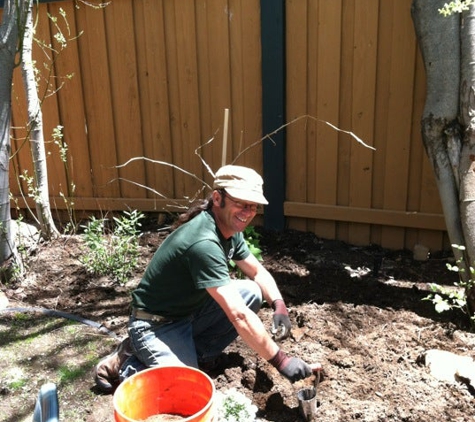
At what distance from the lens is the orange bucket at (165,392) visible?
223 centimetres

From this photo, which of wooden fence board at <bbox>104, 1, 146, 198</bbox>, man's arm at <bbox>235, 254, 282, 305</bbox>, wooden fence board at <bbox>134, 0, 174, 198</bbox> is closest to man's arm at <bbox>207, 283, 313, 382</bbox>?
man's arm at <bbox>235, 254, 282, 305</bbox>

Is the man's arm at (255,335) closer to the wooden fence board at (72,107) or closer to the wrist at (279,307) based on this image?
the wrist at (279,307)

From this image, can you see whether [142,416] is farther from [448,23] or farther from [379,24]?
[379,24]

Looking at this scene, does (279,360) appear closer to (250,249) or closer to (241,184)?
(241,184)

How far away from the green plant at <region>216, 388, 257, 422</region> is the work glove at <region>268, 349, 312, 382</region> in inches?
9.1

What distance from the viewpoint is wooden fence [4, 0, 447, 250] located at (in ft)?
13.9

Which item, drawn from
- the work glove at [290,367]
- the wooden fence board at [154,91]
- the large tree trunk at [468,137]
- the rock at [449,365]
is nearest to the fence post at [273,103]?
the wooden fence board at [154,91]

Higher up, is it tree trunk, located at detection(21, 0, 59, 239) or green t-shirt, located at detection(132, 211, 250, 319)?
tree trunk, located at detection(21, 0, 59, 239)

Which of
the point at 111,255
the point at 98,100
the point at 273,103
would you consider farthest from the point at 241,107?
the point at 111,255

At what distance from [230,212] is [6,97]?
2.29m

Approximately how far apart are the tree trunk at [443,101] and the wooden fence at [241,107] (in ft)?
2.70

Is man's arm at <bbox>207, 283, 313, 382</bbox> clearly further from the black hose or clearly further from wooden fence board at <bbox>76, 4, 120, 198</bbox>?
wooden fence board at <bbox>76, 4, 120, 198</bbox>

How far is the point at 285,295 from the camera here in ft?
12.4

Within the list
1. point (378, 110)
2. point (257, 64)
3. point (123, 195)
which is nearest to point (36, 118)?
point (123, 195)
